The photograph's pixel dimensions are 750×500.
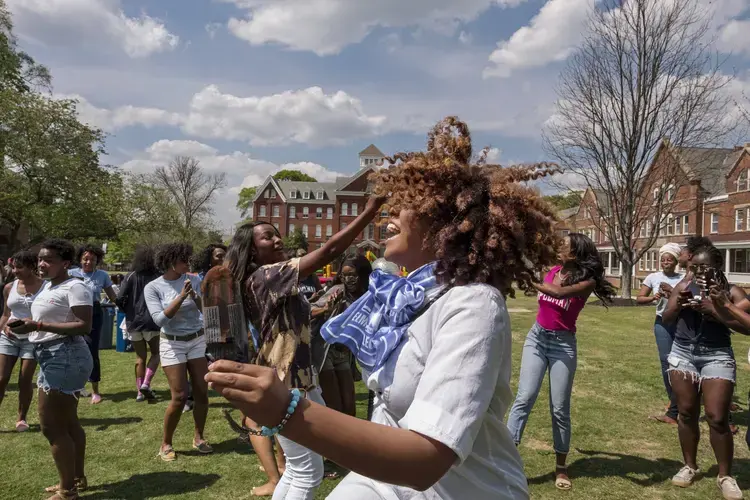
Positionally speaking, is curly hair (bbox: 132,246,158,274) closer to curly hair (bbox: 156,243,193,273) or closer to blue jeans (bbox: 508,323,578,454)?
curly hair (bbox: 156,243,193,273)

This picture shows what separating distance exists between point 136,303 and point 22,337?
6.05ft

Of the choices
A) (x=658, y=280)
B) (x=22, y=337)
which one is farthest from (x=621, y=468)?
(x=22, y=337)

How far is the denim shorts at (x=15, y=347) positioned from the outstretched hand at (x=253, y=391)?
6.17 m

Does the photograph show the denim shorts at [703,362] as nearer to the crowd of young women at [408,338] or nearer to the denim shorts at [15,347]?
the crowd of young women at [408,338]

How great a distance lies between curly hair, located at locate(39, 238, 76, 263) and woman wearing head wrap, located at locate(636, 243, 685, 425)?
6484 mm

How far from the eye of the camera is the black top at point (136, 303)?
25.1 feet

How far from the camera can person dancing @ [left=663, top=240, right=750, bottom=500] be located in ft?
14.5

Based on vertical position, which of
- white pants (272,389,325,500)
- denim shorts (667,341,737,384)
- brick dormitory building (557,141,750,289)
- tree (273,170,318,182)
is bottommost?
white pants (272,389,325,500)

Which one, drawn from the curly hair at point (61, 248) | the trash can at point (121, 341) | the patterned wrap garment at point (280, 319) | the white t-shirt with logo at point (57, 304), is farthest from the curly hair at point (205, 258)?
the trash can at point (121, 341)

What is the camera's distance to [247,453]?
5.64 m

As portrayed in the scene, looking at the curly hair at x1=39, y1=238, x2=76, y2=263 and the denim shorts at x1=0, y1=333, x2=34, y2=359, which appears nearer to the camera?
Result: the curly hair at x1=39, y1=238, x2=76, y2=263

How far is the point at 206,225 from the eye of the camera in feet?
163

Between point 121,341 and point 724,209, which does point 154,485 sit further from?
point 724,209

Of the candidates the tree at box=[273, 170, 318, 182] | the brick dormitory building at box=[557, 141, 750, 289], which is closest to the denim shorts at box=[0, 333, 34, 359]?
the brick dormitory building at box=[557, 141, 750, 289]
